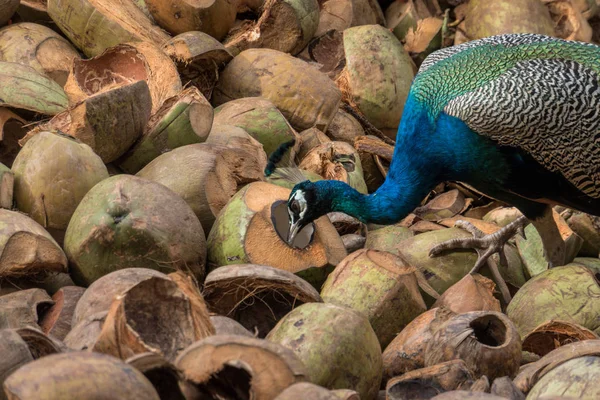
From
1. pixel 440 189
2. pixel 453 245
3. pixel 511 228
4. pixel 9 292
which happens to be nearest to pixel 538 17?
pixel 440 189

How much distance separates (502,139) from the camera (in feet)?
13.7

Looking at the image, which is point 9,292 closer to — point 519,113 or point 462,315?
point 462,315

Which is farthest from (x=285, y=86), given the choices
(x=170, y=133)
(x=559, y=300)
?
(x=559, y=300)

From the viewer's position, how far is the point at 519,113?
4.14 meters

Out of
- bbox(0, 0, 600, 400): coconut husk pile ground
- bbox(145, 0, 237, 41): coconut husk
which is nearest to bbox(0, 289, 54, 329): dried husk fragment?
bbox(0, 0, 600, 400): coconut husk pile ground

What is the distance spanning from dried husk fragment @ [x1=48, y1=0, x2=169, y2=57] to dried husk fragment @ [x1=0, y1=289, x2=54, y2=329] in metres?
1.95

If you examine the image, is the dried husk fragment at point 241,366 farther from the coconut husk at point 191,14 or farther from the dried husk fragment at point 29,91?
the coconut husk at point 191,14

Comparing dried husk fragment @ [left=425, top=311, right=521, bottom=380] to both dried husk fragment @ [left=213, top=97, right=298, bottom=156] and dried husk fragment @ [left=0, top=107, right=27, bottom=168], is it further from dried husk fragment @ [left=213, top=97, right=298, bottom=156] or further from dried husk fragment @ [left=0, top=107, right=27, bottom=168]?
dried husk fragment @ [left=0, top=107, right=27, bottom=168]

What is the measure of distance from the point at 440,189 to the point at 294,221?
1.66m

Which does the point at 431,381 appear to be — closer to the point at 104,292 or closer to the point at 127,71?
the point at 104,292

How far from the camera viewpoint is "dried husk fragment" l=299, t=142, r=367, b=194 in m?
4.64

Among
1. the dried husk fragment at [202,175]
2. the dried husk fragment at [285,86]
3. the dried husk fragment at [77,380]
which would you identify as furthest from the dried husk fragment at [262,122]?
the dried husk fragment at [77,380]

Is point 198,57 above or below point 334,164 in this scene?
above

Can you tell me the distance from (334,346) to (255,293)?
1.88 feet
